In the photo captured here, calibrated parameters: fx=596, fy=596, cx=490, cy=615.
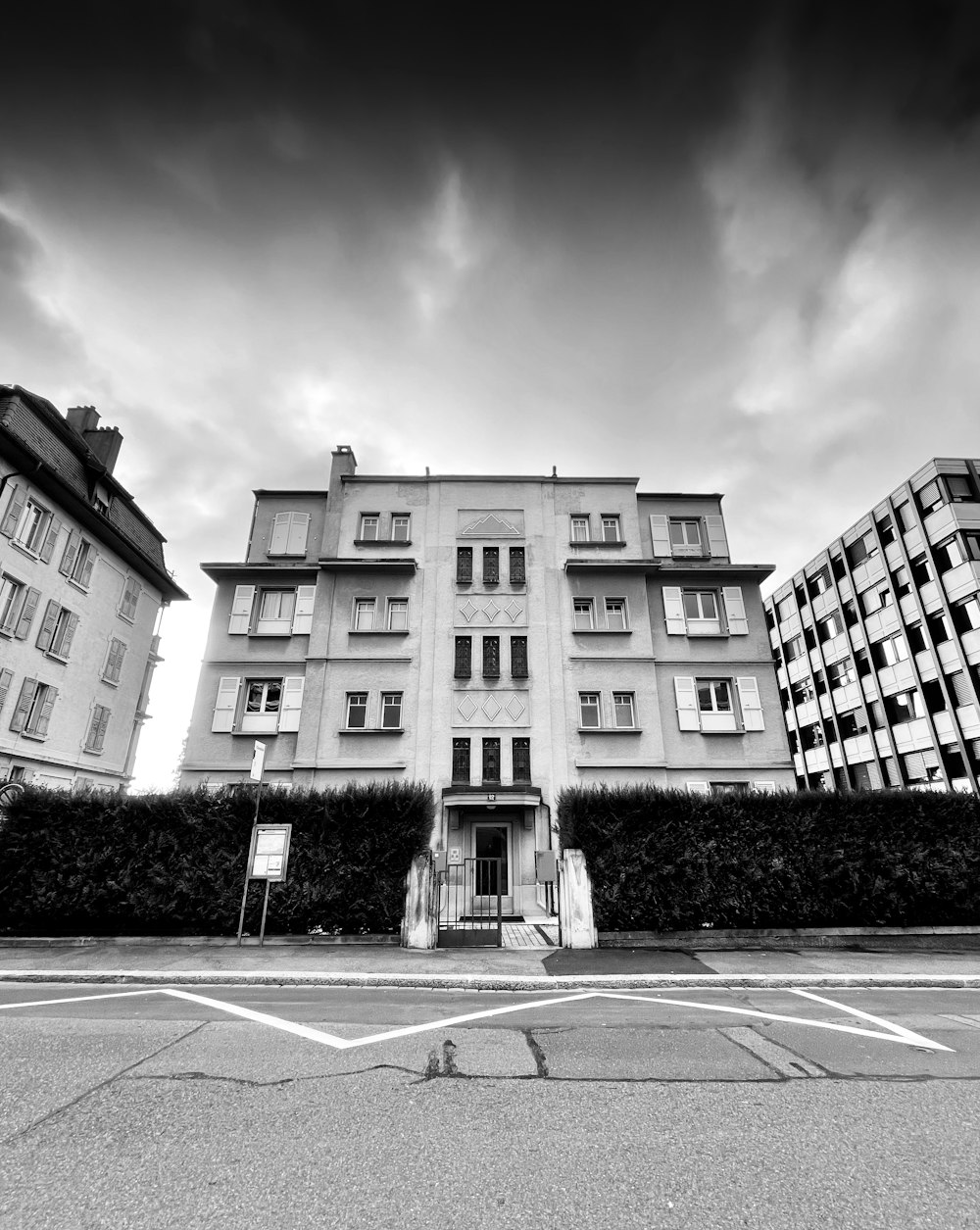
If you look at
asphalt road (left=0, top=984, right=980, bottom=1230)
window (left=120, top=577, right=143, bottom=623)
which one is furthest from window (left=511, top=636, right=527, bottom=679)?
window (left=120, top=577, right=143, bottom=623)

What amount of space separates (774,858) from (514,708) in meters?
9.50

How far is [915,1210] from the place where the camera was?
9.35 ft

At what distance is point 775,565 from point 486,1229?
22477 mm

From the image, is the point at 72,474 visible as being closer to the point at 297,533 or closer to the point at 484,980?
the point at 297,533

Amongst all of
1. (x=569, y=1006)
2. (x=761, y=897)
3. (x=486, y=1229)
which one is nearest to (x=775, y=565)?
(x=761, y=897)

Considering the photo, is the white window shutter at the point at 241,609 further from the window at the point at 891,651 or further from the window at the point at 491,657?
the window at the point at 891,651

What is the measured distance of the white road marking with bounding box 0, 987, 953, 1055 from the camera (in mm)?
5617

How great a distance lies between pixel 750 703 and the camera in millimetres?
20266

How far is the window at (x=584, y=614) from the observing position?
21.4m

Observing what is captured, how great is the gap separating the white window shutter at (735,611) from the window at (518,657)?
7388 mm

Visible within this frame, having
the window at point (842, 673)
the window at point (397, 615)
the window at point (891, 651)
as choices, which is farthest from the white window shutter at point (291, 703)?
the window at point (842, 673)

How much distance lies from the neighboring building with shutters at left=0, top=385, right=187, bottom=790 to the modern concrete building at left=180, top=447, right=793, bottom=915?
552 cm

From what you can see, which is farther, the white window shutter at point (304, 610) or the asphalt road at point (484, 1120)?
the white window shutter at point (304, 610)

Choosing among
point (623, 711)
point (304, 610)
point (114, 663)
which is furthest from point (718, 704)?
point (114, 663)
